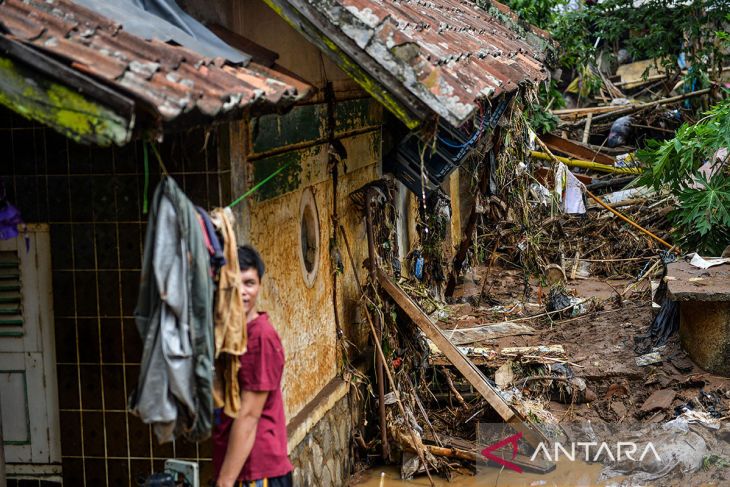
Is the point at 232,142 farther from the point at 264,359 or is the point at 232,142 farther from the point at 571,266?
the point at 571,266

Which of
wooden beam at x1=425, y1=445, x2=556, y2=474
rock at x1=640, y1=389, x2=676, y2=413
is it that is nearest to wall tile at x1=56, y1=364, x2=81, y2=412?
wooden beam at x1=425, y1=445, x2=556, y2=474

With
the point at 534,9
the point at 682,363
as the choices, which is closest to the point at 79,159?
the point at 682,363

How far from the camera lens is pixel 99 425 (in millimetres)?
5191

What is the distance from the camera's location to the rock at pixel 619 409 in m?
8.99

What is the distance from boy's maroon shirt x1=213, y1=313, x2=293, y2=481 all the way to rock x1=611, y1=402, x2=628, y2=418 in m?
5.35

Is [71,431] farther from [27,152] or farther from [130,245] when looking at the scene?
[27,152]

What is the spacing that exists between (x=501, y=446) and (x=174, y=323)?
5.17 m

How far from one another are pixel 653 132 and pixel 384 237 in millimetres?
13603

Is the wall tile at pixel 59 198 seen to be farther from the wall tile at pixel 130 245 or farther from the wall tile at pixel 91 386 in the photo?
the wall tile at pixel 91 386

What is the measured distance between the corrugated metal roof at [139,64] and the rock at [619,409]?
585 centimetres

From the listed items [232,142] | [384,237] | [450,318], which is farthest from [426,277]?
[232,142]

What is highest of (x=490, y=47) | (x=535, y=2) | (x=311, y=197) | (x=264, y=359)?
(x=535, y=2)

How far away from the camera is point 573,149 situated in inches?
767

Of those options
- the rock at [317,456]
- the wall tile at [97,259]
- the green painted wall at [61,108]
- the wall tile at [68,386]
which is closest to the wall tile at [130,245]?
the wall tile at [97,259]
